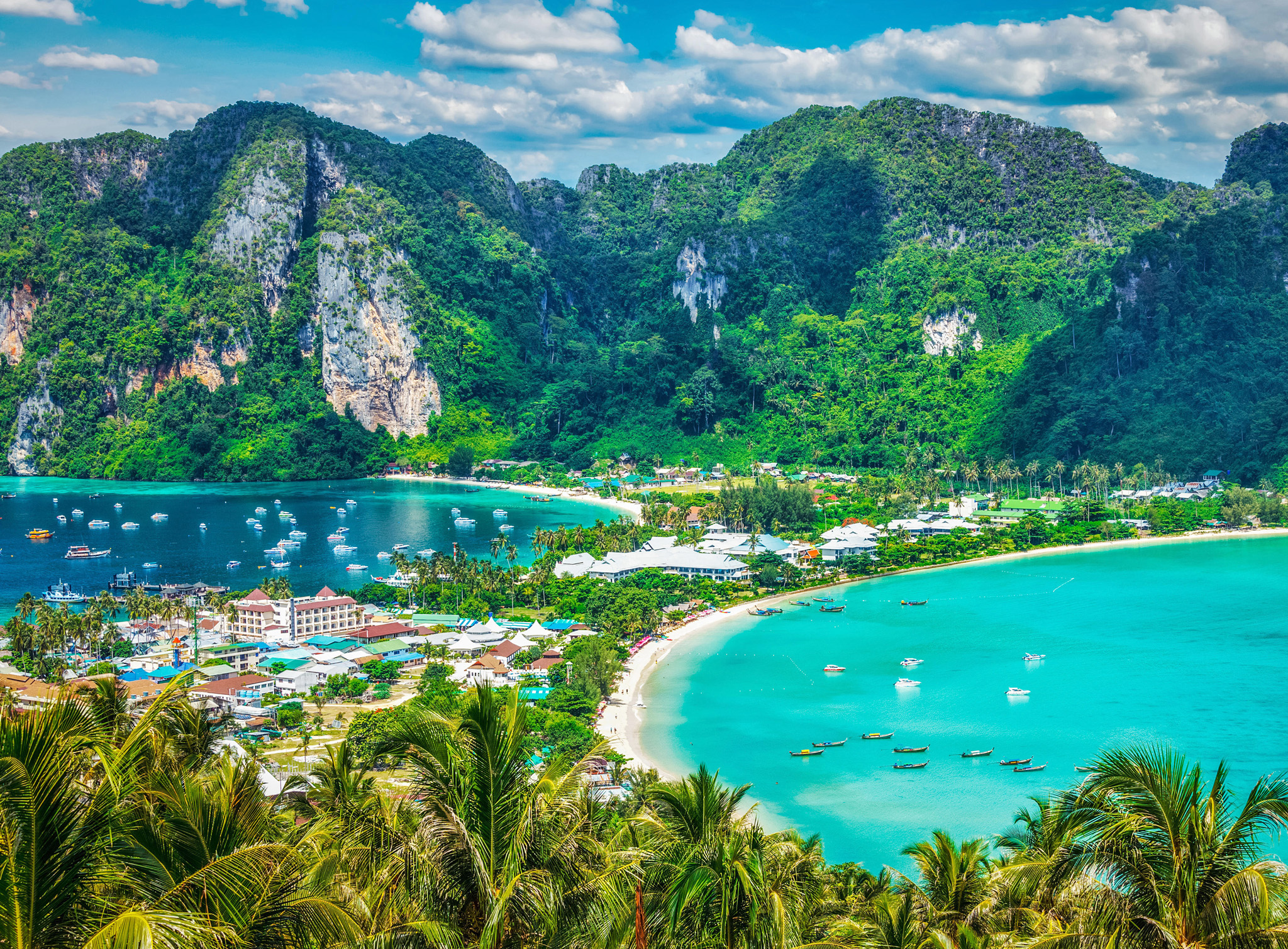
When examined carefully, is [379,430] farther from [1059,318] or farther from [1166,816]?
[1166,816]

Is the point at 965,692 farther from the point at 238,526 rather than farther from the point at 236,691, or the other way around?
the point at 238,526

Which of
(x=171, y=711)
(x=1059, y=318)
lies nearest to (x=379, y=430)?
(x=1059, y=318)

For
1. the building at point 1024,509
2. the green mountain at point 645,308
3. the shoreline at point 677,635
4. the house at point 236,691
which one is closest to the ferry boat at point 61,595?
the house at point 236,691

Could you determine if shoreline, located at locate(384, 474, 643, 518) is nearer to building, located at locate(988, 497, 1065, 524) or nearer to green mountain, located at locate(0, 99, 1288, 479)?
green mountain, located at locate(0, 99, 1288, 479)

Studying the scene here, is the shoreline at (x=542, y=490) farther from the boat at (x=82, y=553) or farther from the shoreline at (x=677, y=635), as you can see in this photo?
the boat at (x=82, y=553)

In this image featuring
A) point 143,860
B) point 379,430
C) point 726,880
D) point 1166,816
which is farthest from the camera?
point 379,430

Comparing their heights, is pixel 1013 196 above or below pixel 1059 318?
above
